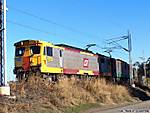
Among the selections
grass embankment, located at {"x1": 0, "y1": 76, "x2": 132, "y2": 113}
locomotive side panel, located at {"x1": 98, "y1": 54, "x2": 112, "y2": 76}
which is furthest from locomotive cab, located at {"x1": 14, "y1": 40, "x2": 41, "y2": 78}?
locomotive side panel, located at {"x1": 98, "y1": 54, "x2": 112, "y2": 76}

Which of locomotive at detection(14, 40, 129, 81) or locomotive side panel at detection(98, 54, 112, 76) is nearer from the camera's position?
locomotive at detection(14, 40, 129, 81)

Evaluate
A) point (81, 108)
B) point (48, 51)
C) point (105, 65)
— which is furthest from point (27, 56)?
point (105, 65)

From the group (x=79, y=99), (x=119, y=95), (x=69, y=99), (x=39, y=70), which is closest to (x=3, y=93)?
(x=69, y=99)

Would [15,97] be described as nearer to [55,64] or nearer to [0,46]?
[0,46]

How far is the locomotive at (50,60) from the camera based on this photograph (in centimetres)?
2688

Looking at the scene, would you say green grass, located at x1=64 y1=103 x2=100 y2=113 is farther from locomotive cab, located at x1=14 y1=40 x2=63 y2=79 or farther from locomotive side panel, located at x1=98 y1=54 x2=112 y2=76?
locomotive side panel, located at x1=98 y1=54 x2=112 y2=76

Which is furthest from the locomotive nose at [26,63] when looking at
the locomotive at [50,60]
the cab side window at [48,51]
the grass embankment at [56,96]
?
the grass embankment at [56,96]

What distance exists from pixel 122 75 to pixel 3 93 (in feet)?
130

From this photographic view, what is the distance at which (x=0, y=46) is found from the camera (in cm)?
1736

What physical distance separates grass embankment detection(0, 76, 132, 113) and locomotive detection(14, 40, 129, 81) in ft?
7.30

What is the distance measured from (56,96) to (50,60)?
7910mm

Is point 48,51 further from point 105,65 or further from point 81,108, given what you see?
point 105,65

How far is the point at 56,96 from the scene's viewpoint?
68.1ft

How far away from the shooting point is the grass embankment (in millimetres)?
16962
